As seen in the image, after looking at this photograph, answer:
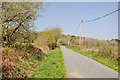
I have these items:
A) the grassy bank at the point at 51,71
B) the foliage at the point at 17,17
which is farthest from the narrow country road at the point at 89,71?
the foliage at the point at 17,17

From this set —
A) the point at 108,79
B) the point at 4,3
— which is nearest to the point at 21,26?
the point at 4,3

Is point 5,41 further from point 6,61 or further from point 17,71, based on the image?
point 17,71

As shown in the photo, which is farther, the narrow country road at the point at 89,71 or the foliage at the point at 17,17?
the foliage at the point at 17,17

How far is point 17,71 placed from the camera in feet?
22.4

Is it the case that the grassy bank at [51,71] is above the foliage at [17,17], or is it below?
below

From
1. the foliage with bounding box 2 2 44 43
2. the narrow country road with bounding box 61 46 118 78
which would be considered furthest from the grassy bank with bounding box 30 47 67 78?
the foliage with bounding box 2 2 44 43

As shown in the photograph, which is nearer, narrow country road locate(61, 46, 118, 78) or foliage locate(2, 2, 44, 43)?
narrow country road locate(61, 46, 118, 78)

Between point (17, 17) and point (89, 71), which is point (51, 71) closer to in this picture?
point (89, 71)

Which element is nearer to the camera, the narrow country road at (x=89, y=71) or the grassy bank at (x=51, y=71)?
the narrow country road at (x=89, y=71)

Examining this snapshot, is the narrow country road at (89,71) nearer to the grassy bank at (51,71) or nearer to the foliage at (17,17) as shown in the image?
the grassy bank at (51,71)

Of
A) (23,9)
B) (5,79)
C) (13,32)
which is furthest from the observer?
(13,32)

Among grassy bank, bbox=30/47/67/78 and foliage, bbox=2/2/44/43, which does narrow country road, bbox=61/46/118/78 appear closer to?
grassy bank, bbox=30/47/67/78

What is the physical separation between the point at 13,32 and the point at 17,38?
31.7 inches

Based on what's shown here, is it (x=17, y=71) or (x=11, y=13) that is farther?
(x=11, y=13)
